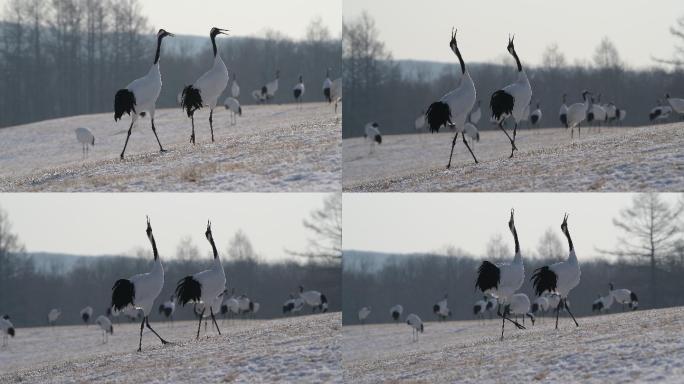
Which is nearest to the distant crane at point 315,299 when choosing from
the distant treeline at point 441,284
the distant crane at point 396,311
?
the distant treeline at point 441,284

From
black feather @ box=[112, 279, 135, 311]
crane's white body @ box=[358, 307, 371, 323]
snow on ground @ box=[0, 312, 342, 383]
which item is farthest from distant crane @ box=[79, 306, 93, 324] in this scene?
black feather @ box=[112, 279, 135, 311]

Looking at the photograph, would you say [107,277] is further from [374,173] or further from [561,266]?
[561,266]

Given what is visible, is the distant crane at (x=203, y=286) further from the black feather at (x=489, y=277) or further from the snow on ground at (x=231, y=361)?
the black feather at (x=489, y=277)

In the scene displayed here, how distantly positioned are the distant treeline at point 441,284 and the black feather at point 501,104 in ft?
73.1

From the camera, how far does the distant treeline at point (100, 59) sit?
54.8 meters

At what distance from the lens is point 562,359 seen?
1536 cm

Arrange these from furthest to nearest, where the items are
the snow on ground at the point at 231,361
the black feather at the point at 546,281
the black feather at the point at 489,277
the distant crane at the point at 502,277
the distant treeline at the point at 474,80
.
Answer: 1. the distant treeline at the point at 474,80
2. the black feather at the point at 489,277
3. the distant crane at the point at 502,277
4. the black feather at the point at 546,281
5. the snow on ground at the point at 231,361

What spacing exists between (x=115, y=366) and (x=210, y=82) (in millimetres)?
6659

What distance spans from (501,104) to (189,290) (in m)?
7.95

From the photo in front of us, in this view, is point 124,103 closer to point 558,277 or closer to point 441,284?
point 558,277

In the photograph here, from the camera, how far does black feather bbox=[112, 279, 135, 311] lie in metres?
17.9

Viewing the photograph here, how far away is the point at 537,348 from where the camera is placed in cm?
1642

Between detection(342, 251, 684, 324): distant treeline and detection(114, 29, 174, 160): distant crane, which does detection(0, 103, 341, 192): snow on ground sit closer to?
detection(114, 29, 174, 160): distant crane

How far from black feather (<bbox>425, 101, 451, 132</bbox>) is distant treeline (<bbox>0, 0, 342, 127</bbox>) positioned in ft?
107
